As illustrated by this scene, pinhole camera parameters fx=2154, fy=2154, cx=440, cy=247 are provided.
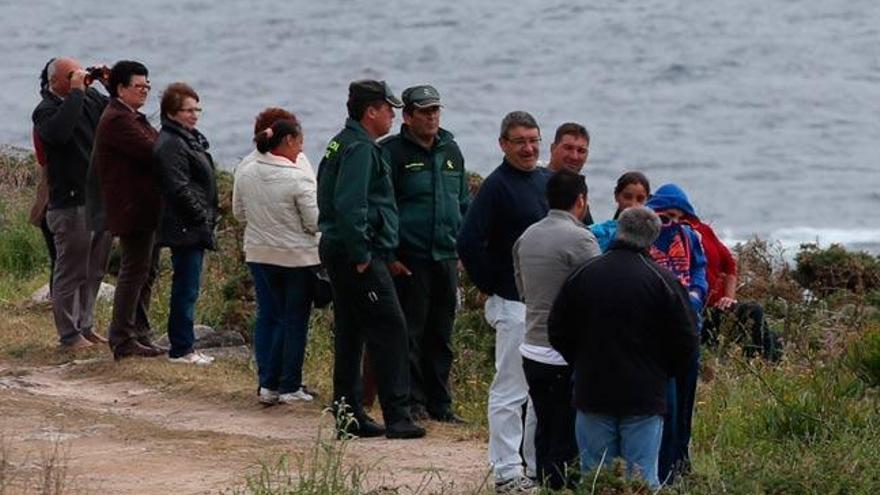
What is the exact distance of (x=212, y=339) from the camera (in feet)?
46.9

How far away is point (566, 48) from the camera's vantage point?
190ft

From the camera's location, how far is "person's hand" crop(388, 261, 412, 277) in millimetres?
11094

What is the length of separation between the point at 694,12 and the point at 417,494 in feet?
185

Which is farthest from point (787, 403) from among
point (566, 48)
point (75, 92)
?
point (566, 48)

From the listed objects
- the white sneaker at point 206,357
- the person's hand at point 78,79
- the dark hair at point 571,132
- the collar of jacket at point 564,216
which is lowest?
the white sneaker at point 206,357

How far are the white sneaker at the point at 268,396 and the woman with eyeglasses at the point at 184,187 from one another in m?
1.10

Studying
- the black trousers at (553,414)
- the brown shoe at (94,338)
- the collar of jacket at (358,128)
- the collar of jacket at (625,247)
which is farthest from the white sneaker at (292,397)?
the collar of jacket at (625,247)

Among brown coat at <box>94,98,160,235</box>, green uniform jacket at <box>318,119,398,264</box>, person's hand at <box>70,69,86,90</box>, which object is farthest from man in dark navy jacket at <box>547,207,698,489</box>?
person's hand at <box>70,69,86,90</box>

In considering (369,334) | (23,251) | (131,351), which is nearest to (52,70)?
(131,351)

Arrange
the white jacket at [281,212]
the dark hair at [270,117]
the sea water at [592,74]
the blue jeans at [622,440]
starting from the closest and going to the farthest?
the blue jeans at [622,440], the white jacket at [281,212], the dark hair at [270,117], the sea water at [592,74]

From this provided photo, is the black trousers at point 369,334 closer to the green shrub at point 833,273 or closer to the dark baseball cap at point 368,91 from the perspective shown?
the dark baseball cap at point 368,91

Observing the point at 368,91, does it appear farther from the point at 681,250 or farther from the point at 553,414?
the point at 553,414

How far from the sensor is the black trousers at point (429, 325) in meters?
11.3

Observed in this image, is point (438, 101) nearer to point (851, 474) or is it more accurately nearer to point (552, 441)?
point (552, 441)
